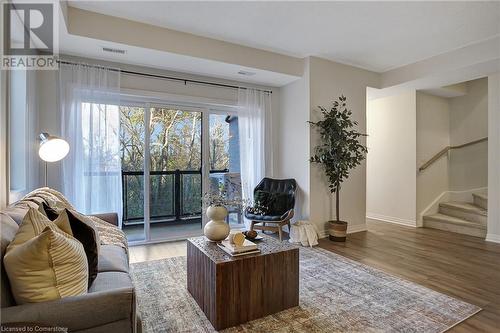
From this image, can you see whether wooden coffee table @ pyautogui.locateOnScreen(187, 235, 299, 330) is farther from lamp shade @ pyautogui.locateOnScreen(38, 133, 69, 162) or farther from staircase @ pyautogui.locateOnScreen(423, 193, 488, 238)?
staircase @ pyautogui.locateOnScreen(423, 193, 488, 238)

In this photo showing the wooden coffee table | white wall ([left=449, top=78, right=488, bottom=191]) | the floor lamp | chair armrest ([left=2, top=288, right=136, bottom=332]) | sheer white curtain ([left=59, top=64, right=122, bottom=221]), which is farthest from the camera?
white wall ([left=449, top=78, right=488, bottom=191])

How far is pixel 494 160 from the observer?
156 inches

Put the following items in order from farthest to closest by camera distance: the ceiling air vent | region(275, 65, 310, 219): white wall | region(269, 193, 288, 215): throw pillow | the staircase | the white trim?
1. the staircase
2. region(275, 65, 310, 219): white wall
3. region(269, 193, 288, 215): throw pillow
4. the white trim
5. the ceiling air vent

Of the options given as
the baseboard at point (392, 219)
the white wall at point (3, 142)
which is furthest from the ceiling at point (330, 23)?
the baseboard at point (392, 219)

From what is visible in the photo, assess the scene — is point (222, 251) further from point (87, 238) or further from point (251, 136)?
point (251, 136)


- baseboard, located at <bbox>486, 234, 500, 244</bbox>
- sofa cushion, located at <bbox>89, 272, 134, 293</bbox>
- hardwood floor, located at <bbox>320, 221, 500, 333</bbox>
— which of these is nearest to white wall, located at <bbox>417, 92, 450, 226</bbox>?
hardwood floor, located at <bbox>320, 221, 500, 333</bbox>

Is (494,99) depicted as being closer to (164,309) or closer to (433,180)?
(433,180)

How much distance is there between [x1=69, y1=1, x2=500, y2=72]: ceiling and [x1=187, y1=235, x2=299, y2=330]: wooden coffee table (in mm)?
2368

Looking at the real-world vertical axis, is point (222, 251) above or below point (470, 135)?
below

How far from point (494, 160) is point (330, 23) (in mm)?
3200

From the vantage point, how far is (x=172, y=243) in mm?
3963

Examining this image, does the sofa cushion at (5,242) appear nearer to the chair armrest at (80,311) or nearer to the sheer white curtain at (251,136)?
the chair armrest at (80,311)

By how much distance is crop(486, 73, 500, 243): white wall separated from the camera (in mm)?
3920

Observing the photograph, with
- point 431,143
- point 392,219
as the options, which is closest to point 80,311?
point 392,219
